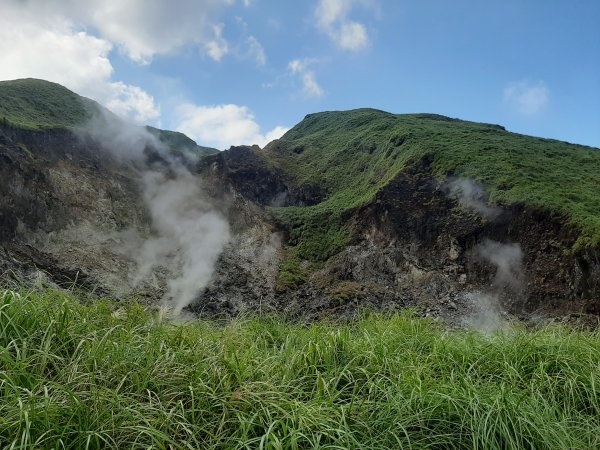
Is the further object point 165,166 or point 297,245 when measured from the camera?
point 165,166

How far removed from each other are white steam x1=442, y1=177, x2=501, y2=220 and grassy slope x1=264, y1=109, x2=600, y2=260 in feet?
1.97

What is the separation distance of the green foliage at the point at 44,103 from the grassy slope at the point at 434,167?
20.5m

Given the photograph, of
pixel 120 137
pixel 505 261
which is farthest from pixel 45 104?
pixel 505 261

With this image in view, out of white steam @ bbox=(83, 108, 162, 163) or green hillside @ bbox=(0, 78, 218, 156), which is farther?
green hillside @ bbox=(0, 78, 218, 156)

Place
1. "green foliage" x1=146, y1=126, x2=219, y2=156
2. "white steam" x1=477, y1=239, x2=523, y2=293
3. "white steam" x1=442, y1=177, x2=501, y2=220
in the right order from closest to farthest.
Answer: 1. "white steam" x1=477, y1=239, x2=523, y2=293
2. "white steam" x1=442, y1=177, x2=501, y2=220
3. "green foliage" x1=146, y1=126, x2=219, y2=156

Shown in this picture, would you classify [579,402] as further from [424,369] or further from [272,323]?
[272,323]

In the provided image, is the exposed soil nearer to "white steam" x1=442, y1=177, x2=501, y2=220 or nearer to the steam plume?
the steam plume

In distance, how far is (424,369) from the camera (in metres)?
4.12

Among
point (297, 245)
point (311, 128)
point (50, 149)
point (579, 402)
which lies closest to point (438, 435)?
point (579, 402)

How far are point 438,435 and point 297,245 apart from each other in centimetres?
3189

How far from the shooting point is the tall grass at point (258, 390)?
2.78 meters

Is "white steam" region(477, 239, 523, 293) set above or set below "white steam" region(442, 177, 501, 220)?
below

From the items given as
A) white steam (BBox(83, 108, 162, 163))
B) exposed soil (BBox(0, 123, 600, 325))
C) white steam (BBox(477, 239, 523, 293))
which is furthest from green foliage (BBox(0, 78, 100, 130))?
white steam (BBox(477, 239, 523, 293))

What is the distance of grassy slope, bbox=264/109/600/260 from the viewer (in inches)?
1064
